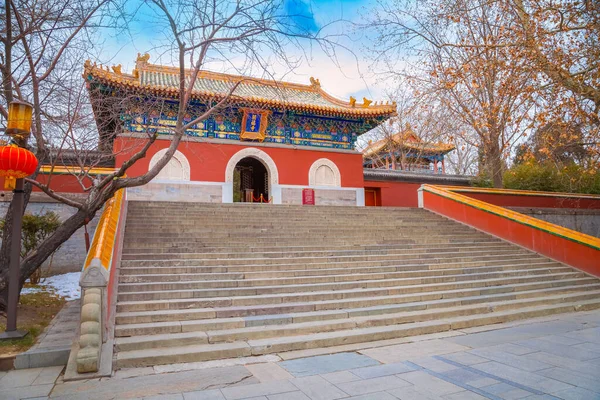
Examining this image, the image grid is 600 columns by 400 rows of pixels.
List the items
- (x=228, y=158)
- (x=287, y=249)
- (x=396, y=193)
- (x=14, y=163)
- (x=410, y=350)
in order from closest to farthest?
(x=410, y=350), (x=14, y=163), (x=287, y=249), (x=228, y=158), (x=396, y=193)

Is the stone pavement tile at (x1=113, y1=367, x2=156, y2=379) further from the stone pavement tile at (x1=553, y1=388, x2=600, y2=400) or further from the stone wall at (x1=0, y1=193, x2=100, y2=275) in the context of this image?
the stone wall at (x1=0, y1=193, x2=100, y2=275)

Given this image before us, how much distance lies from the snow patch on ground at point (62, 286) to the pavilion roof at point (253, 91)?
5504mm

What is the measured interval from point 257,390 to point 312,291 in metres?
2.71

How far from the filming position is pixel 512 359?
3.92 metres

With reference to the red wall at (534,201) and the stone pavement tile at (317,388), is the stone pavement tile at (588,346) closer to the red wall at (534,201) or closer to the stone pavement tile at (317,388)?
the stone pavement tile at (317,388)

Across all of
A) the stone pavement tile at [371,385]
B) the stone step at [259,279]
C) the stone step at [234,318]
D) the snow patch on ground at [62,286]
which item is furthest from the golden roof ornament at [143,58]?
the stone pavement tile at [371,385]

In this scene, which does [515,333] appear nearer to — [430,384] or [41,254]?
[430,384]

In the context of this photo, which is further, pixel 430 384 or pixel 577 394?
pixel 430 384

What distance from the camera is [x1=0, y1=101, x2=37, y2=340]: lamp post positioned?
14.5ft

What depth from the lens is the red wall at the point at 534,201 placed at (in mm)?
12336

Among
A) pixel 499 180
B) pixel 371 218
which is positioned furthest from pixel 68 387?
pixel 499 180

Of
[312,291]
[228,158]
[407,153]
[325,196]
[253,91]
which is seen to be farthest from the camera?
[407,153]

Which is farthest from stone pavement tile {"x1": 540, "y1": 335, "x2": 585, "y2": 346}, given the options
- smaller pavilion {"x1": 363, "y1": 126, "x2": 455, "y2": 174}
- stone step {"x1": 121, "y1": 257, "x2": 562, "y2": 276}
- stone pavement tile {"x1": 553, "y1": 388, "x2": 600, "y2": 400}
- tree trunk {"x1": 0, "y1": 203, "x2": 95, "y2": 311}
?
smaller pavilion {"x1": 363, "y1": 126, "x2": 455, "y2": 174}

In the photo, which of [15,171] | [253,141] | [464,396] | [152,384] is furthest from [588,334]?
[253,141]
